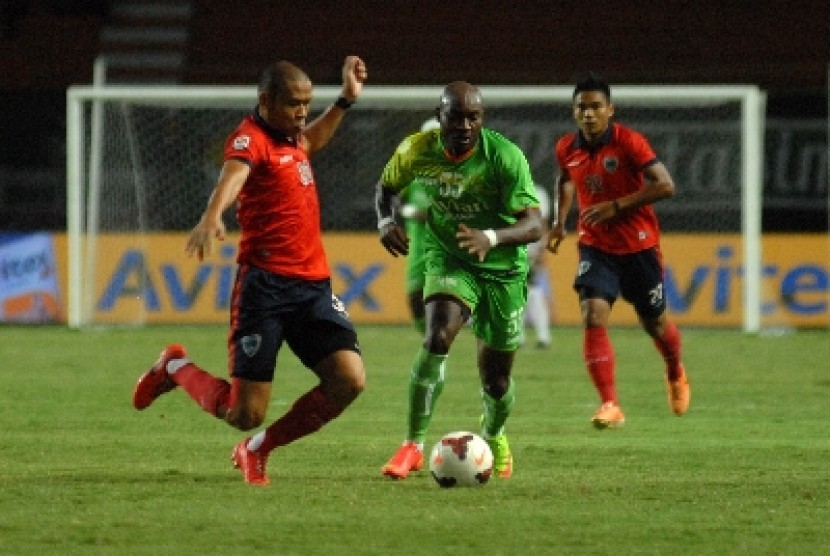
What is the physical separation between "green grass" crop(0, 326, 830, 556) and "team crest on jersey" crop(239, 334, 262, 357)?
57 centimetres

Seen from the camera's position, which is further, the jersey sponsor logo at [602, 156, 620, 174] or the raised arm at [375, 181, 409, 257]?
the jersey sponsor logo at [602, 156, 620, 174]

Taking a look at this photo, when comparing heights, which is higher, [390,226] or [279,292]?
[390,226]

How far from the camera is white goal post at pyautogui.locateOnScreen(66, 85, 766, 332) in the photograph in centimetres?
2028

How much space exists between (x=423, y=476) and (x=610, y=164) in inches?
136

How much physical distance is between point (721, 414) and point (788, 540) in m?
5.53

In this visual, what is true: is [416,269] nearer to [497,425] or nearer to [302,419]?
[497,425]

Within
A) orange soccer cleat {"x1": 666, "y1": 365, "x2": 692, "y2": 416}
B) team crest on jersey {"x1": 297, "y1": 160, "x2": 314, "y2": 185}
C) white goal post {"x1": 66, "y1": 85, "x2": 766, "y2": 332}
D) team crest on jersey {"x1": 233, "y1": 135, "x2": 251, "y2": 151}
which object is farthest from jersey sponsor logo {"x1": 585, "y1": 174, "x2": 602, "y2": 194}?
white goal post {"x1": 66, "y1": 85, "x2": 766, "y2": 332}

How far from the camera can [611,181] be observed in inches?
441

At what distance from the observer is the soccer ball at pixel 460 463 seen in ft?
25.3

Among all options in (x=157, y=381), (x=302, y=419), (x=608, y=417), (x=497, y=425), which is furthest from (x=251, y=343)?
(x=608, y=417)

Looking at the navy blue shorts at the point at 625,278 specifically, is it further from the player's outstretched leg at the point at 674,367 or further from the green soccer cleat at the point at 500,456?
the green soccer cleat at the point at 500,456

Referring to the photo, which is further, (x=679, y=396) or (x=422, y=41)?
(x=422, y=41)

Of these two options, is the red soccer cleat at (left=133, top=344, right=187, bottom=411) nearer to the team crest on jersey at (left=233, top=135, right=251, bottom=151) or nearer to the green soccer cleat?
the team crest on jersey at (left=233, top=135, right=251, bottom=151)

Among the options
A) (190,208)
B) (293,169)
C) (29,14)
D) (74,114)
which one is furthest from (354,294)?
(293,169)
